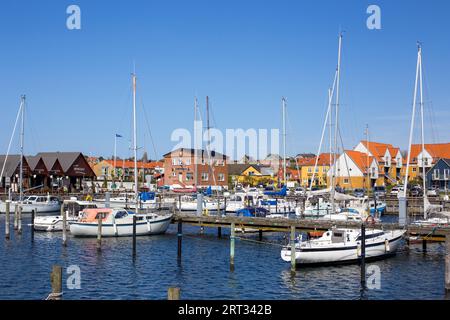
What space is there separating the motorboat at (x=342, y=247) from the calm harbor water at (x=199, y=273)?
23.9 inches

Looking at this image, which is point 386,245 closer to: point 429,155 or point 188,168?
point 188,168

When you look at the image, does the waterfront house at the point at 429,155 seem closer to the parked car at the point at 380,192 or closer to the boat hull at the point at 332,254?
the parked car at the point at 380,192

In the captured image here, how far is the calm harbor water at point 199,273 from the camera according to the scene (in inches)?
1078

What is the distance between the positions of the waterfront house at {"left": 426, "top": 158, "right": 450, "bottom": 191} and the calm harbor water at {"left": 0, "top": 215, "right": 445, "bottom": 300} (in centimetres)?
8096

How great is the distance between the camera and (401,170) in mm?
134750

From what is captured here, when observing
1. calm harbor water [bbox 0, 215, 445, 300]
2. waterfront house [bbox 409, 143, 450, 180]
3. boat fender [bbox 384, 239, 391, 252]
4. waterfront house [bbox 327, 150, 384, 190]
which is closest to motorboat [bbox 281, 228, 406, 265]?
boat fender [bbox 384, 239, 391, 252]

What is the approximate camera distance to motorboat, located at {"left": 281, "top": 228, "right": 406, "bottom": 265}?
32812mm

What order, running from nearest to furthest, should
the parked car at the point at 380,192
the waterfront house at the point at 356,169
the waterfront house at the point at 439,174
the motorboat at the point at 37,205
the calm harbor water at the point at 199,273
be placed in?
the calm harbor water at the point at 199,273, the motorboat at the point at 37,205, the parked car at the point at 380,192, the waterfront house at the point at 439,174, the waterfront house at the point at 356,169

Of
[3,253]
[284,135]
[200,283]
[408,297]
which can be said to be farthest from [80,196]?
[408,297]

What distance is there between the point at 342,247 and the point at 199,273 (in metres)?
8.80

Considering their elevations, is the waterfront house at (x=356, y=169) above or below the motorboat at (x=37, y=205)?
above

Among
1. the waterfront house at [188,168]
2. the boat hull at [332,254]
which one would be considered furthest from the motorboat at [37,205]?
the boat hull at [332,254]

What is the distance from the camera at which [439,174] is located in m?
120

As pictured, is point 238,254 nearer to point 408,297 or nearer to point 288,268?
point 288,268
